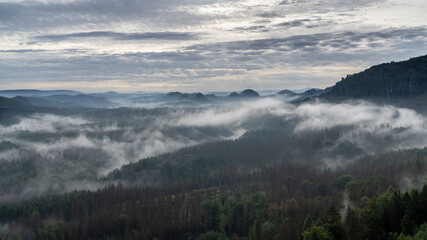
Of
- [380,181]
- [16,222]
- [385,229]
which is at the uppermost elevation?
[385,229]

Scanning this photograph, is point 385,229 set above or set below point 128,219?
above

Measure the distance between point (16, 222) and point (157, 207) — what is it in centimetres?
7830

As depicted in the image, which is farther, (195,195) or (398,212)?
(195,195)

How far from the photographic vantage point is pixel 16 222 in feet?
535

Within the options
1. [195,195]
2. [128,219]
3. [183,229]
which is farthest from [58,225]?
[195,195]

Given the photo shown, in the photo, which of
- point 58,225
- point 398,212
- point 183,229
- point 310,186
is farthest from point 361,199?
point 58,225

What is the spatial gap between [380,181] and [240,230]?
71948 millimetres

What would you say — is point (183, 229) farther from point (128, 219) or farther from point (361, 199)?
point (361, 199)

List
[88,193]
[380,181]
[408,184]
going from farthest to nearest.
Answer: [88,193], [380,181], [408,184]

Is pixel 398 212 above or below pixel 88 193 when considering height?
above

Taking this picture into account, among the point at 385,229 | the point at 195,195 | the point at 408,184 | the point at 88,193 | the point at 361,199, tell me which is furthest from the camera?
the point at 88,193

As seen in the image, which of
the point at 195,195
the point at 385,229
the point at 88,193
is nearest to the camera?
the point at 385,229

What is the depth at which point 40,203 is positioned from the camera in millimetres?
176250

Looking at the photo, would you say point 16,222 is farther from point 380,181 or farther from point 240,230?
point 380,181
